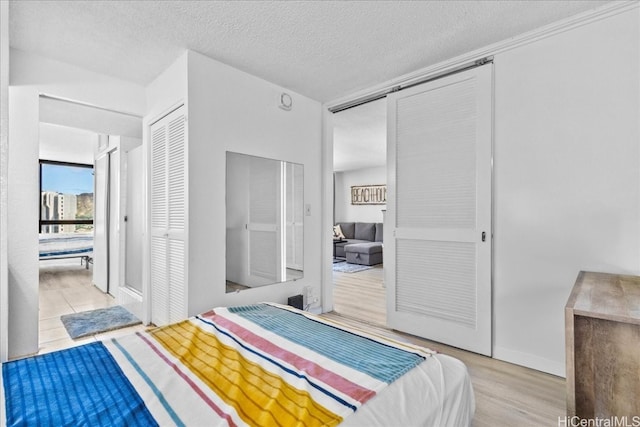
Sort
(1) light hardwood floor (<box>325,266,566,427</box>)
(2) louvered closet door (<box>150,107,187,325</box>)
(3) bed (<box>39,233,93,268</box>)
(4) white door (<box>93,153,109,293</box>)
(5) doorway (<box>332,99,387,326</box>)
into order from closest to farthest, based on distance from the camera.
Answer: (1) light hardwood floor (<box>325,266,566,427</box>) < (2) louvered closet door (<box>150,107,187,325</box>) < (5) doorway (<box>332,99,387,326</box>) < (4) white door (<box>93,153,109,293</box>) < (3) bed (<box>39,233,93,268</box>)

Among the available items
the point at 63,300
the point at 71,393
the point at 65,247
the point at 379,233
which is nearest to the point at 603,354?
the point at 71,393

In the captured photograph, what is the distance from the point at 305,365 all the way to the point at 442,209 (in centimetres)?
198

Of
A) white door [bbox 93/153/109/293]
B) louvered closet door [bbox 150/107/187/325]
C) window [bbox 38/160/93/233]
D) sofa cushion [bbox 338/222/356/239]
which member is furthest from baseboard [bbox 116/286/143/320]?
sofa cushion [bbox 338/222/356/239]

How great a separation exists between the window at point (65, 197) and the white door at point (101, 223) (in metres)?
2.32

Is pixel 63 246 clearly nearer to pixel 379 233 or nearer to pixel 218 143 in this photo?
pixel 218 143

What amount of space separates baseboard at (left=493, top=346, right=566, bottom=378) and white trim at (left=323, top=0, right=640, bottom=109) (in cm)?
228

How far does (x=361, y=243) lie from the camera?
7219 mm

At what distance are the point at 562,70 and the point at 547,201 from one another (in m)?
0.91

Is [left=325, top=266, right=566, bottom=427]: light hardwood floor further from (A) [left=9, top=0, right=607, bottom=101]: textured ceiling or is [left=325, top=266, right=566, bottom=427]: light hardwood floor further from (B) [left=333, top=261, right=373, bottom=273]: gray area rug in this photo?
(B) [left=333, top=261, right=373, bottom=273]: gray area rug

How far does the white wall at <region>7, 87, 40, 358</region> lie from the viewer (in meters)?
2.37

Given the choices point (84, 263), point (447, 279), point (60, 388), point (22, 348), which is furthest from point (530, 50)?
point (84, 263)

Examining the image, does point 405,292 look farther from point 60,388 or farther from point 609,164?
point 60,388

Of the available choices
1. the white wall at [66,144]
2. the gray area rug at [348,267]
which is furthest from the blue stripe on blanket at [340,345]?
the white wall at [66,144]

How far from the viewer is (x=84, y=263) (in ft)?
20.8
